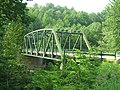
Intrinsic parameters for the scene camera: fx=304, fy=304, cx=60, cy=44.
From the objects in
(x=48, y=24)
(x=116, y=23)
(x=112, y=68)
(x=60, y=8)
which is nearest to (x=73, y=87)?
(x=112, y=68)

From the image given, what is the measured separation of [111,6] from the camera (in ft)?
148

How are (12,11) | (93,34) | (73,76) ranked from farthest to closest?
1. (93,34)
2. (12,11)
3. (73,76)

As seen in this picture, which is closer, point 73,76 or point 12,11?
→ point 73,76

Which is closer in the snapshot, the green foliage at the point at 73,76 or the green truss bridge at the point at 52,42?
the green foliage at the point at 73,76

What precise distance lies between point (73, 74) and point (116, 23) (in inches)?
1408

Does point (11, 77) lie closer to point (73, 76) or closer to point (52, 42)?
point (73, 76)

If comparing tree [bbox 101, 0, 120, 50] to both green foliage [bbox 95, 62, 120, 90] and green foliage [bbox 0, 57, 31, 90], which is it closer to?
green foliage [bbox 0, 57, 31, 90]

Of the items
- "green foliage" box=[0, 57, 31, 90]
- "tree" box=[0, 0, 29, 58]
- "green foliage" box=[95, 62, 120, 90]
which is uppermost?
"tree" box=[0, 0, 29, 58]

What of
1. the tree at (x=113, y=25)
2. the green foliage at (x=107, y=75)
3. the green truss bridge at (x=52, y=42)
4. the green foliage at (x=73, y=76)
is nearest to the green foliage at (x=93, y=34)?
the green truss bridge at (x=52, y=42)

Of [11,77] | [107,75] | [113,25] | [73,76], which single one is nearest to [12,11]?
[11,77]

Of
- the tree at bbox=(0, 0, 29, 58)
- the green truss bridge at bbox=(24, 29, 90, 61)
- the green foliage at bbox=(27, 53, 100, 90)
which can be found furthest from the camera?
the green truss bridge at bbox=(24, 29, 90, 61)

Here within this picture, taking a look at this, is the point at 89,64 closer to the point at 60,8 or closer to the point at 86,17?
the point at 86,17

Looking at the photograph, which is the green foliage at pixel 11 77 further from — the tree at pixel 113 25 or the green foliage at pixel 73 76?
the tree at pixel 113 25

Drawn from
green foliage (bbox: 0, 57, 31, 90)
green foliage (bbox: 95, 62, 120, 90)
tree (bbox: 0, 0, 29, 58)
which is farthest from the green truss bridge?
green foliage (bbox: 95, 62, 120, 90)
